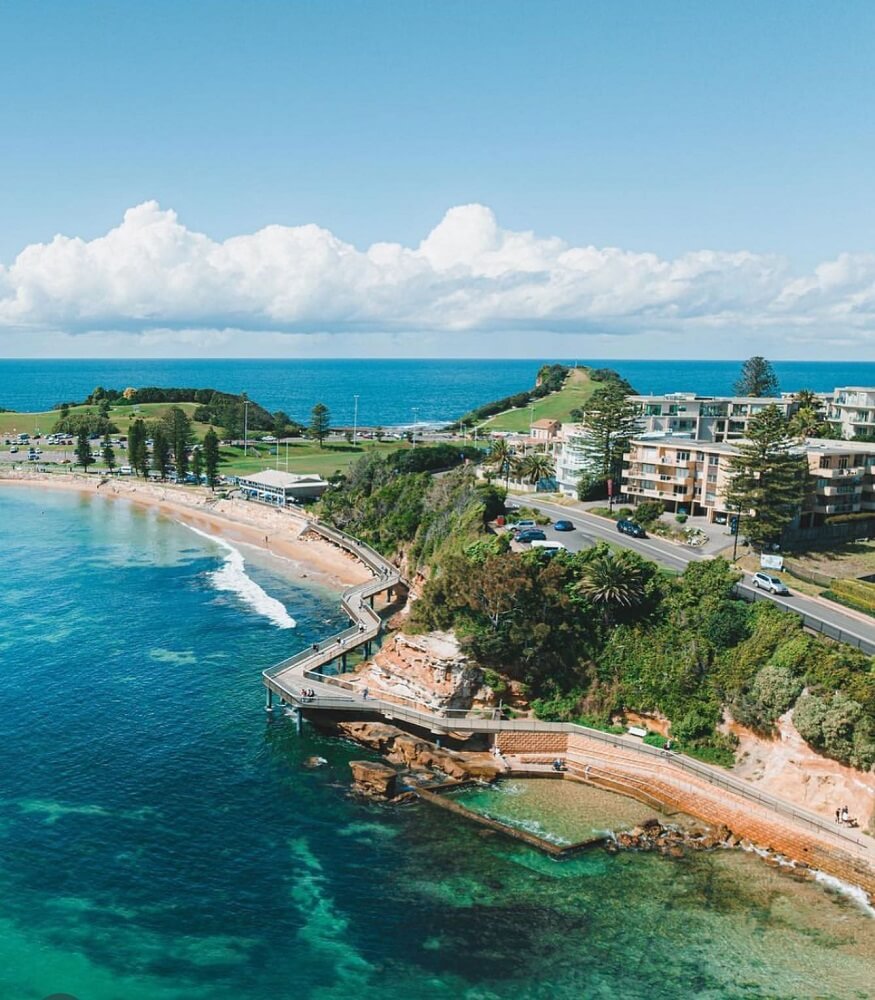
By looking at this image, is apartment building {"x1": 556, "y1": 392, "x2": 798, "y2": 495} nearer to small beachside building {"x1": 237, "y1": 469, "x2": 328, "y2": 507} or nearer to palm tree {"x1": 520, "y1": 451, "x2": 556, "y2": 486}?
palm tree {"x1": 520, "y1": 451, "x2": 556, "y2": 486}

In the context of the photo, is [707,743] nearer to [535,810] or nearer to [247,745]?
[535,810]

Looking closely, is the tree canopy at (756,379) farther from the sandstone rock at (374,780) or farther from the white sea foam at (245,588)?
the sandstone rock at (374,780)

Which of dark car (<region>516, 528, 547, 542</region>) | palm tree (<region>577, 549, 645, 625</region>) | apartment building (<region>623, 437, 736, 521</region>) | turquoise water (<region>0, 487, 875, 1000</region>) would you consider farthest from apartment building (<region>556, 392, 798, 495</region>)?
turquoise water (<region>0, 487, 875, 1000</region>)

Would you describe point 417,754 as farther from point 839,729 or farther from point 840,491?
point 840,491

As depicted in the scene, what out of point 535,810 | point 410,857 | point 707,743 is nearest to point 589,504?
point 707,743

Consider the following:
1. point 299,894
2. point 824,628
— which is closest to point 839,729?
point 824,628

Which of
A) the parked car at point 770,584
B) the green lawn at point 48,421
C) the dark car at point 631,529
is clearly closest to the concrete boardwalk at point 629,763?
the parked car at point 770,584
